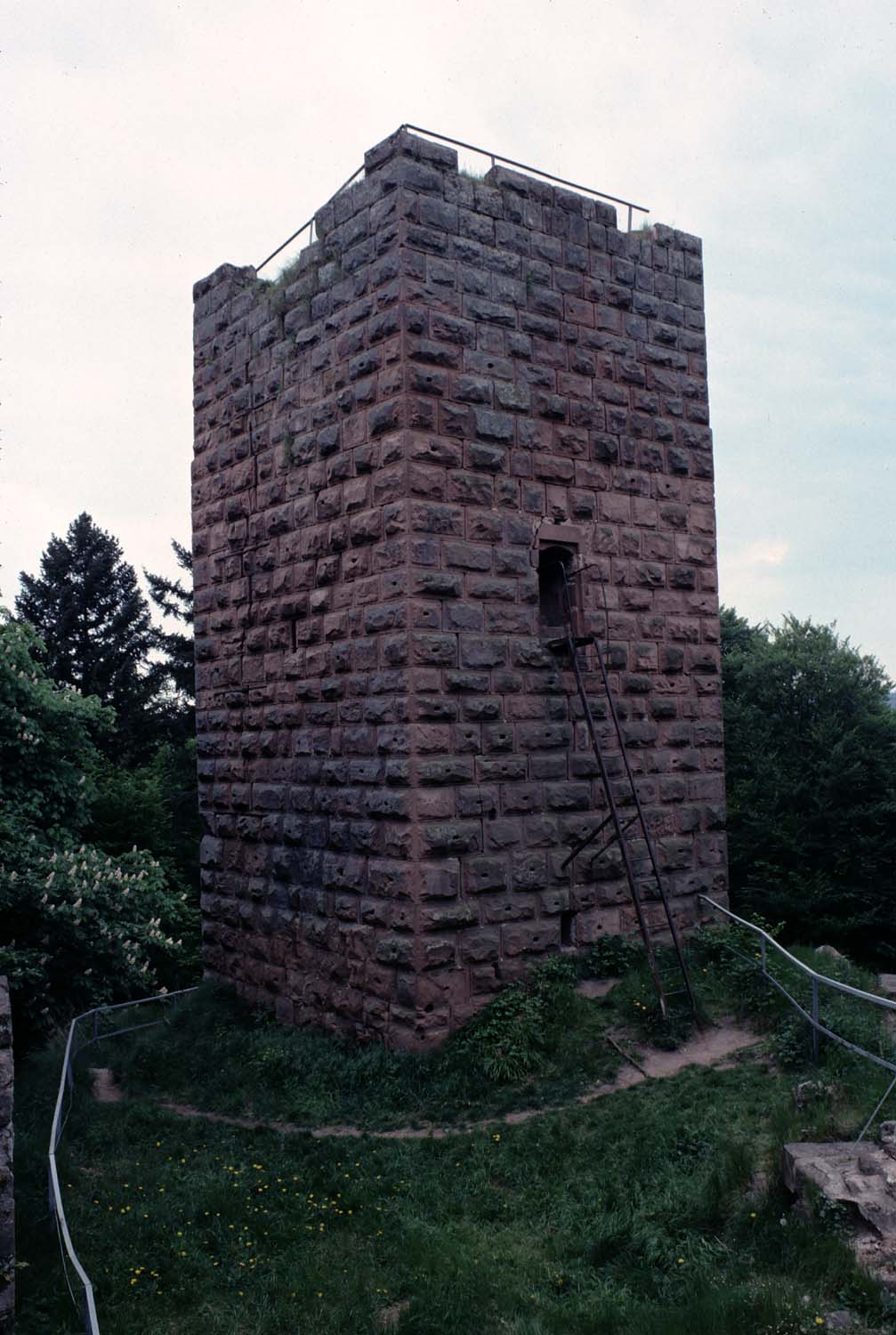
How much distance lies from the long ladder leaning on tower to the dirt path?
0.31 m

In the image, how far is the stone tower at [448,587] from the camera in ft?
27.2

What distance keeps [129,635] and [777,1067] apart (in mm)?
26360

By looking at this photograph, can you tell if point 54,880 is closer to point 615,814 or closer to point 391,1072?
point 391,1072

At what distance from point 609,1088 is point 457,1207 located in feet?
5.61

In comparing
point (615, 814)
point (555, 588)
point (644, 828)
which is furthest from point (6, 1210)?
point (555, 588)

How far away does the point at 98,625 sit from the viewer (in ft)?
101

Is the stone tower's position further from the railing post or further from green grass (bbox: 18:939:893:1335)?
the railing post

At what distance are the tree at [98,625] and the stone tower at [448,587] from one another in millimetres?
19161

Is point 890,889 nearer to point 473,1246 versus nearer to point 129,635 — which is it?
point 473,1246

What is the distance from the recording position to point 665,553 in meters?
9.98

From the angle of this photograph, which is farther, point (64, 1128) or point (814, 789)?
point (814, 789)

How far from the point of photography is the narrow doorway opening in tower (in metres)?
9.16

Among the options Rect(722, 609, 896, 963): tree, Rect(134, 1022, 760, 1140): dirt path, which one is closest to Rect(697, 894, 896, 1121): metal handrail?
Rect(134, 1022, 760, 1140): dirt path

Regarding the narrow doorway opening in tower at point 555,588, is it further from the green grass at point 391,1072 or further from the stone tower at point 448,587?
the green grass at point 391,1072
